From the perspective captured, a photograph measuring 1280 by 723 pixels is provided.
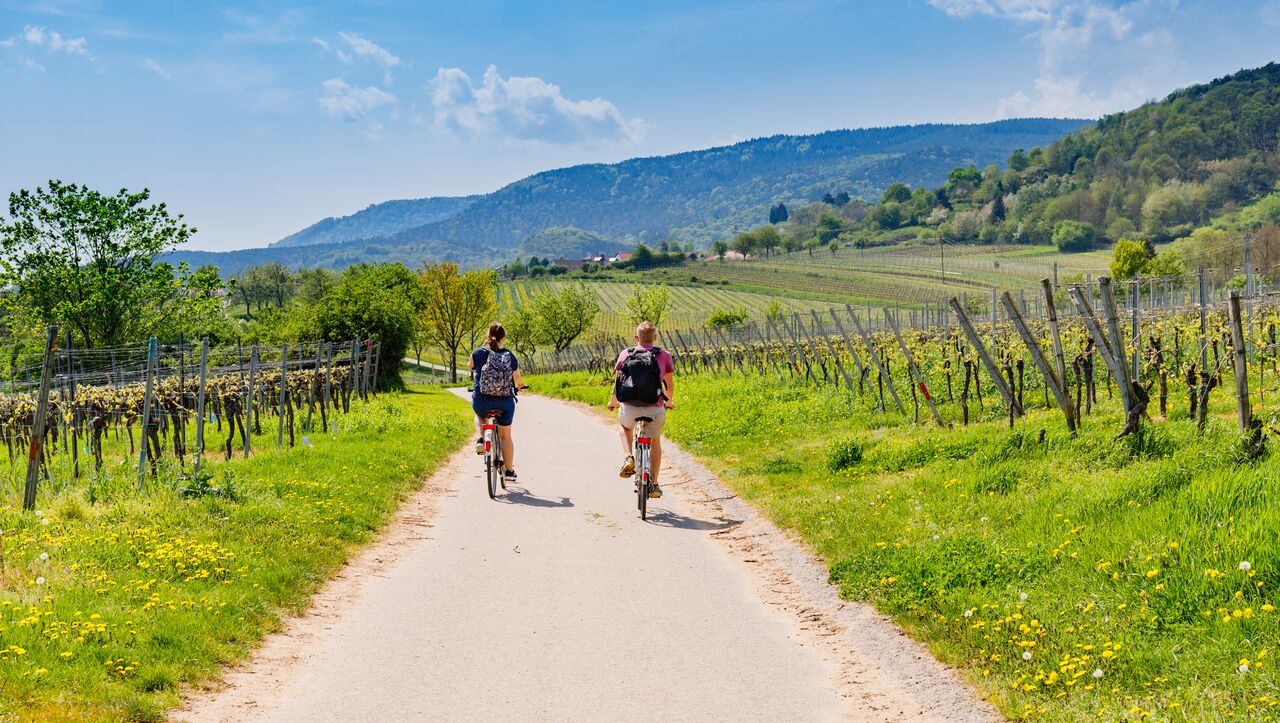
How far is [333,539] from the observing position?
882cm

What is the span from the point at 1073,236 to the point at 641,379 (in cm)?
15796

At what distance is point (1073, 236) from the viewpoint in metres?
152

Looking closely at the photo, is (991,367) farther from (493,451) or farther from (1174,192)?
(1174,192)

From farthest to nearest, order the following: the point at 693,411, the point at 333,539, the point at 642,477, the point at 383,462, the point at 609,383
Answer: the point at 609,383 < the point at 693,411 < the point at 383,462 < the point at 642,477 < the point at 333,539

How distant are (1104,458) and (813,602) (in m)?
3.85

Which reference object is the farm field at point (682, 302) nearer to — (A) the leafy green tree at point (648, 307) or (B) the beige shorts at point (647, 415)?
(A) the leafy green tree at point (648, 307)

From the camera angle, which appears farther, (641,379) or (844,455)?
(844,455)

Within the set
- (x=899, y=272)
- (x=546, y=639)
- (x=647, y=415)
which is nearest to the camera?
(x=546, y=639)

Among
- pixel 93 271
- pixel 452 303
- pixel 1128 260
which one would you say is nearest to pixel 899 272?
pixel 1128 260

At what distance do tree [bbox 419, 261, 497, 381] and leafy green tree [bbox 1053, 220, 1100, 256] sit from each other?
115965 millimetres

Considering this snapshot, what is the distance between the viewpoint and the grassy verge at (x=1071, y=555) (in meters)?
4.62

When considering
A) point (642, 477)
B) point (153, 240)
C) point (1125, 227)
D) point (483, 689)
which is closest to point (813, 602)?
point (483, 689)

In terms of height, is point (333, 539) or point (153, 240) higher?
point (153, 240)

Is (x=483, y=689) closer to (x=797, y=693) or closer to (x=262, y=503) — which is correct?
(x=797, y=693)
